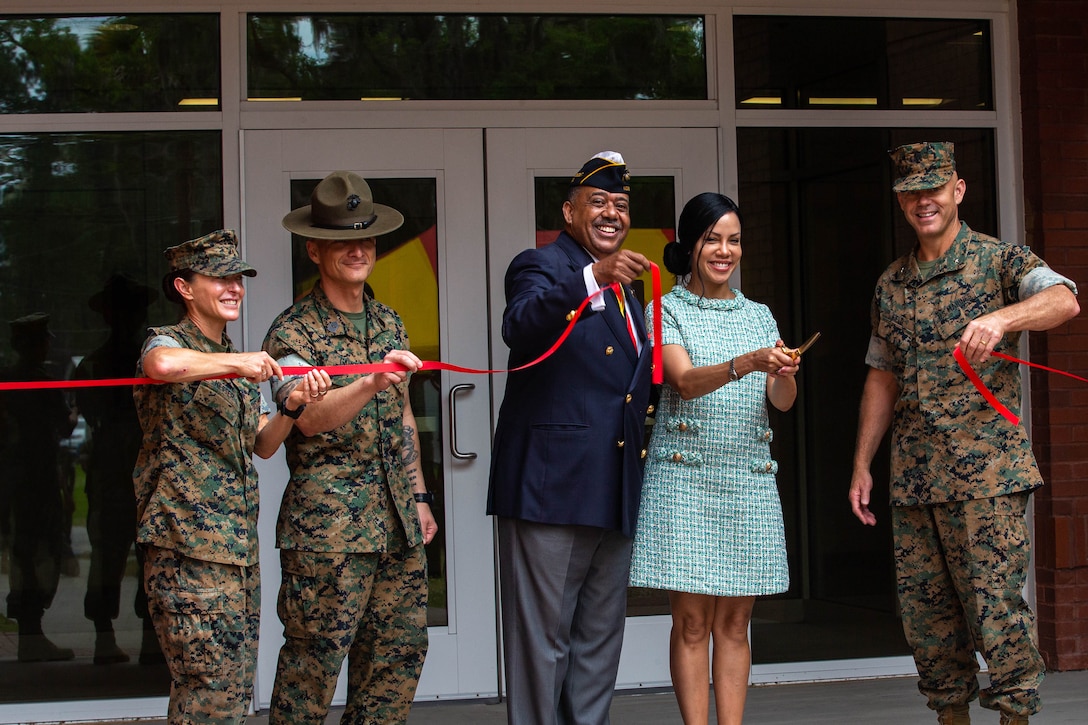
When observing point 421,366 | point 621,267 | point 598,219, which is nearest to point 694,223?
point 598,219

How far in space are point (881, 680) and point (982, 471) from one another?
1896 mm

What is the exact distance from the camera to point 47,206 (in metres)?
4.99

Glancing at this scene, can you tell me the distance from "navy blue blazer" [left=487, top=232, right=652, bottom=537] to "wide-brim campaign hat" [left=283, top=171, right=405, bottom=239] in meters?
0.45

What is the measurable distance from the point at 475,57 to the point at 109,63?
4.90ft

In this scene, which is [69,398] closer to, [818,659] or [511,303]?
[511,303]

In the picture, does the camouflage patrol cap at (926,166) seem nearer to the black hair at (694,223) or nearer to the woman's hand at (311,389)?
the black hair at (694,223)

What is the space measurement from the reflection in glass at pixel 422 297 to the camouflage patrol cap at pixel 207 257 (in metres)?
1.64

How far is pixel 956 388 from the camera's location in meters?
3.92

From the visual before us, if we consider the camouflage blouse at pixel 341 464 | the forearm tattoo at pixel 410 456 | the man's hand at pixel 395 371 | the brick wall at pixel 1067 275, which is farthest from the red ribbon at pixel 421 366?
the brick wall at pixel 1067 275

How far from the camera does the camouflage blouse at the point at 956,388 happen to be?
3.88m

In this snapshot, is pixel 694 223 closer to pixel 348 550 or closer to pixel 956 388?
pixel 956 388

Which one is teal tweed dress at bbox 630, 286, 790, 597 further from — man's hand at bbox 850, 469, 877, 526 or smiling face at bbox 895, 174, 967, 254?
smiling face at bbox 895, 174, 967, 254

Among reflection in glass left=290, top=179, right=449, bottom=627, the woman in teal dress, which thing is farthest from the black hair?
reflection in glass left=290, top=179, right=449, bottom=627

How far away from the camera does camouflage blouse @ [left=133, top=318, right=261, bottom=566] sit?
3307 millimetres
